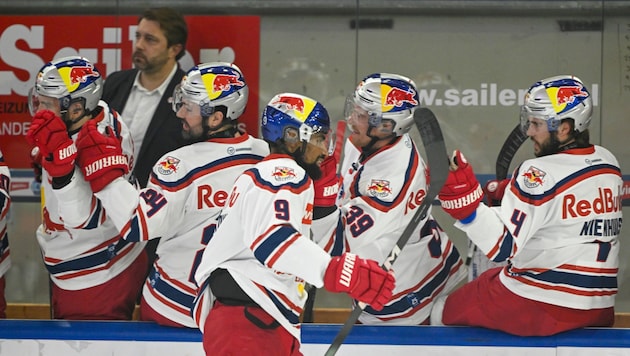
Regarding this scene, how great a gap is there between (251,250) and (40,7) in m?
2.43

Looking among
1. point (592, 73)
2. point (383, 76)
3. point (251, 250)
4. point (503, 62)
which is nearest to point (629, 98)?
point (592, 73)

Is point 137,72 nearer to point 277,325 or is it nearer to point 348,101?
point 348,101

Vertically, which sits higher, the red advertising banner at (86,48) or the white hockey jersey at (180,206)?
the red advertising banner at (86,48)

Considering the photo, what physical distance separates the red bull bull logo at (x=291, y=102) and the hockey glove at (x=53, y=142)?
77cm

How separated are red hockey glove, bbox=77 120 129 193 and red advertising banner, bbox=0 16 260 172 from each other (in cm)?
120

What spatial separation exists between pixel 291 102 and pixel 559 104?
0.98 m

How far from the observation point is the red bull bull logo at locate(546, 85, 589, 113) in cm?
394

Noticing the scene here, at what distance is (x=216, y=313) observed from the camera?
11.0ft

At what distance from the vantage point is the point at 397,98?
163 inches

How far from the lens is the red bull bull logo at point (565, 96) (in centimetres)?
394

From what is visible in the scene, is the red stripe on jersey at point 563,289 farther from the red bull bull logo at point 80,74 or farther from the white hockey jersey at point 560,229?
the red bull bull logo at point 80,74

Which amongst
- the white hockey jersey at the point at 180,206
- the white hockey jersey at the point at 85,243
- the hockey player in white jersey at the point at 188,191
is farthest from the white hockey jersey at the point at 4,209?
the white hockey jersey at the point at 180,206

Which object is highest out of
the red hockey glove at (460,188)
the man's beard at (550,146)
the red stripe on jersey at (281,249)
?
the man's beard at (550,146)

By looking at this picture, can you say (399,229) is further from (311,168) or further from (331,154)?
(311,168)
